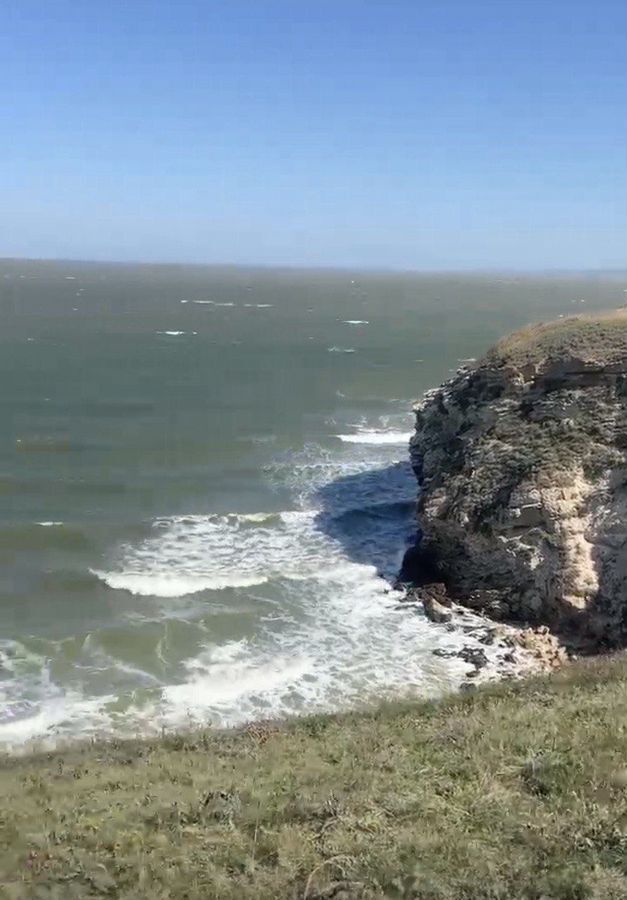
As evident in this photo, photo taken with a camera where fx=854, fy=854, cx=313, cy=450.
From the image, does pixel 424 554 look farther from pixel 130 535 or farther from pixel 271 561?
pixel 130 535

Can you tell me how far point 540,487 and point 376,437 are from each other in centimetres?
2158

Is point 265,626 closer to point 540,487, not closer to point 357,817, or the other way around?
point 540,487

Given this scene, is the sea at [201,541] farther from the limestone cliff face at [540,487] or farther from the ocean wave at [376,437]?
the limestone cliff face at [540,487]

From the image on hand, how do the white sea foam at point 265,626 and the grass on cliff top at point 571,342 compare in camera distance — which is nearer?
the white sea foam at point 265,626

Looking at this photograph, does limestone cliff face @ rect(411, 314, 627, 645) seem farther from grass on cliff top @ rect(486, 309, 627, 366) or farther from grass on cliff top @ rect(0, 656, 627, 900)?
grass on cliff top @ rect(0, 656, 627, 900)

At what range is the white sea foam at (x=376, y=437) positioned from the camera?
154ft

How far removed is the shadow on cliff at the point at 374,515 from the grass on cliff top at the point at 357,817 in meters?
15.4

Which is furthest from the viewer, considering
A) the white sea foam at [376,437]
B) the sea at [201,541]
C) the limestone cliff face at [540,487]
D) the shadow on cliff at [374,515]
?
the white sea foam at [376,437]

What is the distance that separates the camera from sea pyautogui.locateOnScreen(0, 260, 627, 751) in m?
22.8

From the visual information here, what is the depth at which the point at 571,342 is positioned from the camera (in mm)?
30438

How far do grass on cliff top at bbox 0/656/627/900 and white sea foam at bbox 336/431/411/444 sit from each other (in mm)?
31627

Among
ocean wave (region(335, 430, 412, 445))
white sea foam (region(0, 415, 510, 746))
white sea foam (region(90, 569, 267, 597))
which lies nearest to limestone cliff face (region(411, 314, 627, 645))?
white sea foam (region(0, 415, 510, 746))

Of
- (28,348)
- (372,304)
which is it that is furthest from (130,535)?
(372,304)

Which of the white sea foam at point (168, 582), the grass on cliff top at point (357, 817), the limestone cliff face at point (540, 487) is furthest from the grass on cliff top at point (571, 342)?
the grass on cliff top at point (357, 817)
